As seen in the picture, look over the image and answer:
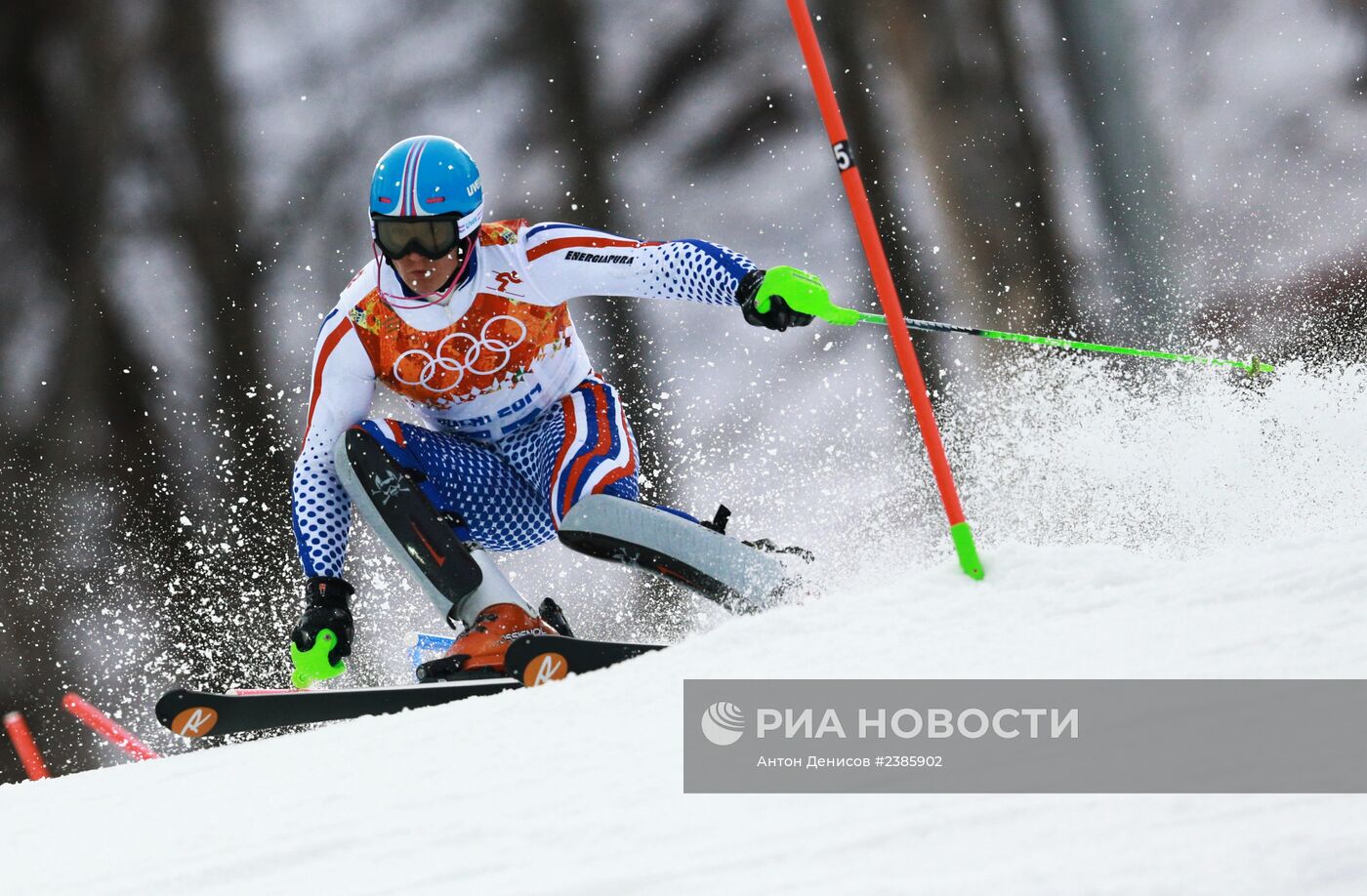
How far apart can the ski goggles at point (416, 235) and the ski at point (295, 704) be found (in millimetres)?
935

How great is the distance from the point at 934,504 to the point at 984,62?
3.06 m

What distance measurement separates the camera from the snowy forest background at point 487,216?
26.8ft

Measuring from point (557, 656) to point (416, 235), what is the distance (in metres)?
0.97

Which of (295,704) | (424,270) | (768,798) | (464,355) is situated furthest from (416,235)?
(768,798)

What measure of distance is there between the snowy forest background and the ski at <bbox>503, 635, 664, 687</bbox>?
5.15 meters

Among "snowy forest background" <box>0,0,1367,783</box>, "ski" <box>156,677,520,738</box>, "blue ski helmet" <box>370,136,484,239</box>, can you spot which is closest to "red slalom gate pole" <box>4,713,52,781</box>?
"ski" <box>156,677,520,738</box>

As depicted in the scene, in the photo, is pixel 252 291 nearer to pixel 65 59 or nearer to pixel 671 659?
pixel 65 59

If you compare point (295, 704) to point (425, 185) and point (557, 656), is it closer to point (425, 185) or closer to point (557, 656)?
point (557, 656)

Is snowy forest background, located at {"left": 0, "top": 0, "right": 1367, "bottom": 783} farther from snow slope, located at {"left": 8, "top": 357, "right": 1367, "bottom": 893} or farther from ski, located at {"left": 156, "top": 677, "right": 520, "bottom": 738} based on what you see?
snow slope, located at {"left": 8, "top": 357, "right": 1367, "bottom": 893}

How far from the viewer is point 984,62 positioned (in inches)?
332

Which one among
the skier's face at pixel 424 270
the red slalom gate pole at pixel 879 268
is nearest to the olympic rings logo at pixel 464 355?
the skier's face at pixel 424 270

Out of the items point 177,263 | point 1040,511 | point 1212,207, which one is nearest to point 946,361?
point 1212,207

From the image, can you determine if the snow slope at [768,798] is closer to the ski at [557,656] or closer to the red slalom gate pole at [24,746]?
the ski at [557,656]

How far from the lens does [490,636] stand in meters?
2.86
